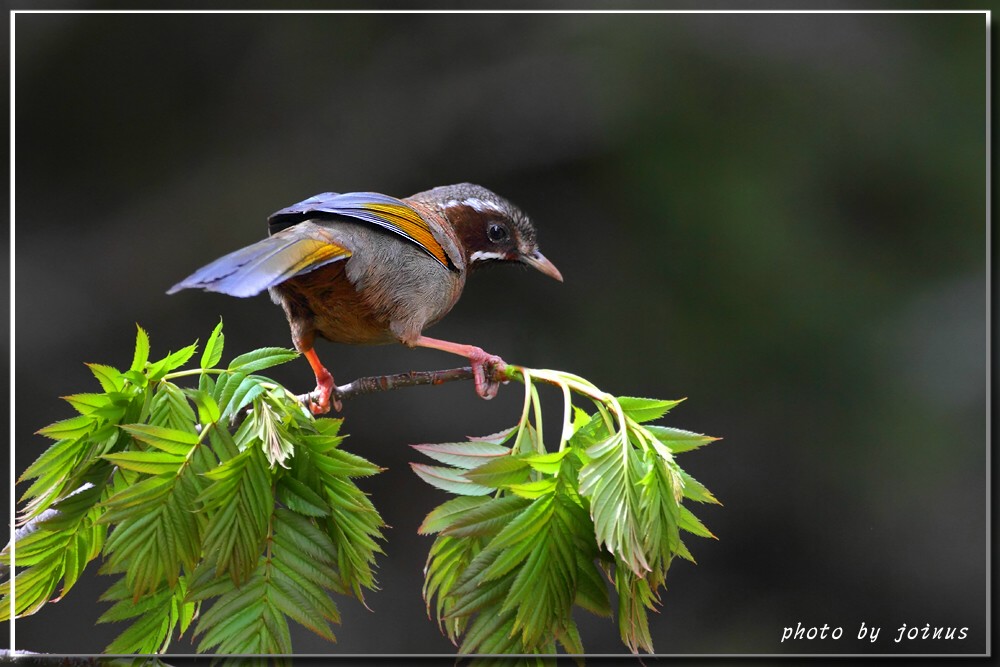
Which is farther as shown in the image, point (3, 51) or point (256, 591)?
point (3, 51)

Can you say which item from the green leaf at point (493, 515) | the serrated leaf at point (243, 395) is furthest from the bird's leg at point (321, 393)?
the green leaf at point (493, 515)

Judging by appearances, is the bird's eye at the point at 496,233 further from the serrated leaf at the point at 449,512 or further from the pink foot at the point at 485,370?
the serrated leaf at the point at 449,512

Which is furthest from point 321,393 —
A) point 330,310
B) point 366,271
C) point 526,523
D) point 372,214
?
point 526,523

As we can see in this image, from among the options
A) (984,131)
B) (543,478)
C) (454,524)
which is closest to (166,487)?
(454,524)

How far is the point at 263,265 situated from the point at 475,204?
105 centimetres

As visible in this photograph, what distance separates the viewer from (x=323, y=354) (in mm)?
4727

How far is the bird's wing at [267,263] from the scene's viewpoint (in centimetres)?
183

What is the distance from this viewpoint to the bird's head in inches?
114

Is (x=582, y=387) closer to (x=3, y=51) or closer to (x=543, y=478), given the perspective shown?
(x=543, y=478)

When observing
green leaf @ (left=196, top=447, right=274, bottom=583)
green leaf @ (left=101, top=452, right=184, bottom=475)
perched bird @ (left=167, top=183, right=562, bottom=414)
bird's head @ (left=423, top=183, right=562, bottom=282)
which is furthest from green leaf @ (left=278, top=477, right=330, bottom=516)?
bird's head @ (left=423, top=183, right=562, bottom=282)

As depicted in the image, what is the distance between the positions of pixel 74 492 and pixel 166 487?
13.0 inches

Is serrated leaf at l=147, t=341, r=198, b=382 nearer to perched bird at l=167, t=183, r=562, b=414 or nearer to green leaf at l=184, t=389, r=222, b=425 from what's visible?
green leaf at l=184, t=389, r=222, b=425

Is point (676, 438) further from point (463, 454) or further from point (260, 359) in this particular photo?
point (260, 359)

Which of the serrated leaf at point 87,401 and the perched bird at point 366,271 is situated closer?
the serrated leaf at point 87,401
